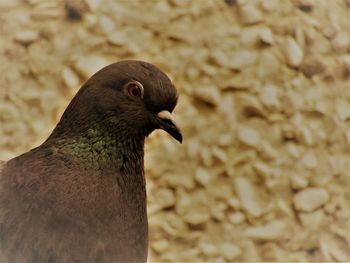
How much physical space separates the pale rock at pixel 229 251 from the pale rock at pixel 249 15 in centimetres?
134

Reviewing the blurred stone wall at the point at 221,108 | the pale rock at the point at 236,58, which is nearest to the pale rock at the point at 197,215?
the blurred stone wall at the point at 221,108

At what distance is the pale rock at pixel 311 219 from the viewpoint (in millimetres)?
3617

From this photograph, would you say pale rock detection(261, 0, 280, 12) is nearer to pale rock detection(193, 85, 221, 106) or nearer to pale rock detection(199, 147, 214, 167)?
pale rock detection(193, 85, 221, 106)

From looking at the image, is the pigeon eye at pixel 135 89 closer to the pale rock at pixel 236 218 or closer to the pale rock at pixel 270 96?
the pale rock at pixel 236 218

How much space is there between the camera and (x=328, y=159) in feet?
12.4

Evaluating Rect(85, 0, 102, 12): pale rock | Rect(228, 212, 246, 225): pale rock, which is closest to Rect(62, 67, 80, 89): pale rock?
Rect(85, 0, 102, 12): pale rock

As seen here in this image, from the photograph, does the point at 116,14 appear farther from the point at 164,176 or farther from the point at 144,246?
the point at 144,246

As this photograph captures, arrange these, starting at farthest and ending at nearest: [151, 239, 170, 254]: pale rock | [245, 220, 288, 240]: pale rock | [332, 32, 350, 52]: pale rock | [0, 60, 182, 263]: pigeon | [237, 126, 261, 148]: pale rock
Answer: [332, 32, 350, 52]: pale rock < [237, 126, 261, 148]: pale rock < [245, 220, 288, 240]: pale rock < [151, 239, 170, 254]: pale rock < [0, 60, 182, 263]: pigeon

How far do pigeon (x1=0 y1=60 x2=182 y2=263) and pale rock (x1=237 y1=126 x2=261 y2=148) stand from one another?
1.61m

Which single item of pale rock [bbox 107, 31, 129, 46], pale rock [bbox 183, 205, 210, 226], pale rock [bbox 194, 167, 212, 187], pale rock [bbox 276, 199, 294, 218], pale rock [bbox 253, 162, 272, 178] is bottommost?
pale rock [bbox 183, 205, 210, 226]

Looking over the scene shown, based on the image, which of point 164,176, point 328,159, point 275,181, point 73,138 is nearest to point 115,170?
point 73,138

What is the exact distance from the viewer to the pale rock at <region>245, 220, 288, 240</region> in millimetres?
3535

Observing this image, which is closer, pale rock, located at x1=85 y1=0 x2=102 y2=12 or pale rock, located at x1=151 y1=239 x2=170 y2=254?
pale rock, located at x1=151 y1=239 x2=170 y2=254

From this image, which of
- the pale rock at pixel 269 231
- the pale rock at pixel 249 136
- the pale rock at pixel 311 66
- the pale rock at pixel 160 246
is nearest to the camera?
the pale rock at pixel 160 246
